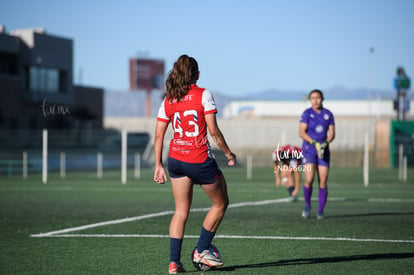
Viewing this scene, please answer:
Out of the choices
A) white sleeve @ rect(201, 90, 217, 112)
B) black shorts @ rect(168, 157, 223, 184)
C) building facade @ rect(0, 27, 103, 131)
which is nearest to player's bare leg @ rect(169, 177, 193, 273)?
black shorts @ rect(168, 157, 223, 184)

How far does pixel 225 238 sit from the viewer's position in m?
9.54

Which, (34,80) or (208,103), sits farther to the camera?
(34,80)

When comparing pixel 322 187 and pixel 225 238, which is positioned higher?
pixel 322 187

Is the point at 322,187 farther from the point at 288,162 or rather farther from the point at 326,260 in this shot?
the point at 326,260

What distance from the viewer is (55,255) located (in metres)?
8.08

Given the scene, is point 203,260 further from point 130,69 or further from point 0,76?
point 130,69

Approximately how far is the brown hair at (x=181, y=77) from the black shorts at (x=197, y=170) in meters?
0.64

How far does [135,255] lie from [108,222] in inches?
145

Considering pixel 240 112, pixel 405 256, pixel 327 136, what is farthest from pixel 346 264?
pixel 240 112

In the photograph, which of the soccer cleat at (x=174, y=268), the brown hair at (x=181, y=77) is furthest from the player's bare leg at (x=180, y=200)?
the brown hair at (x=181, y=77)

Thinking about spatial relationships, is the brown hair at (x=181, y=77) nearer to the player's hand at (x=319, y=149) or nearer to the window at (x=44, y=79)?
the player's hand at (x=319, y=149)

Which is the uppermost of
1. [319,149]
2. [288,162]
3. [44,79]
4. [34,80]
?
[44,79]

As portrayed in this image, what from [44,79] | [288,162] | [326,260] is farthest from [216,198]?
[44,79]

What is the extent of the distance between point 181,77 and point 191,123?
452mm
